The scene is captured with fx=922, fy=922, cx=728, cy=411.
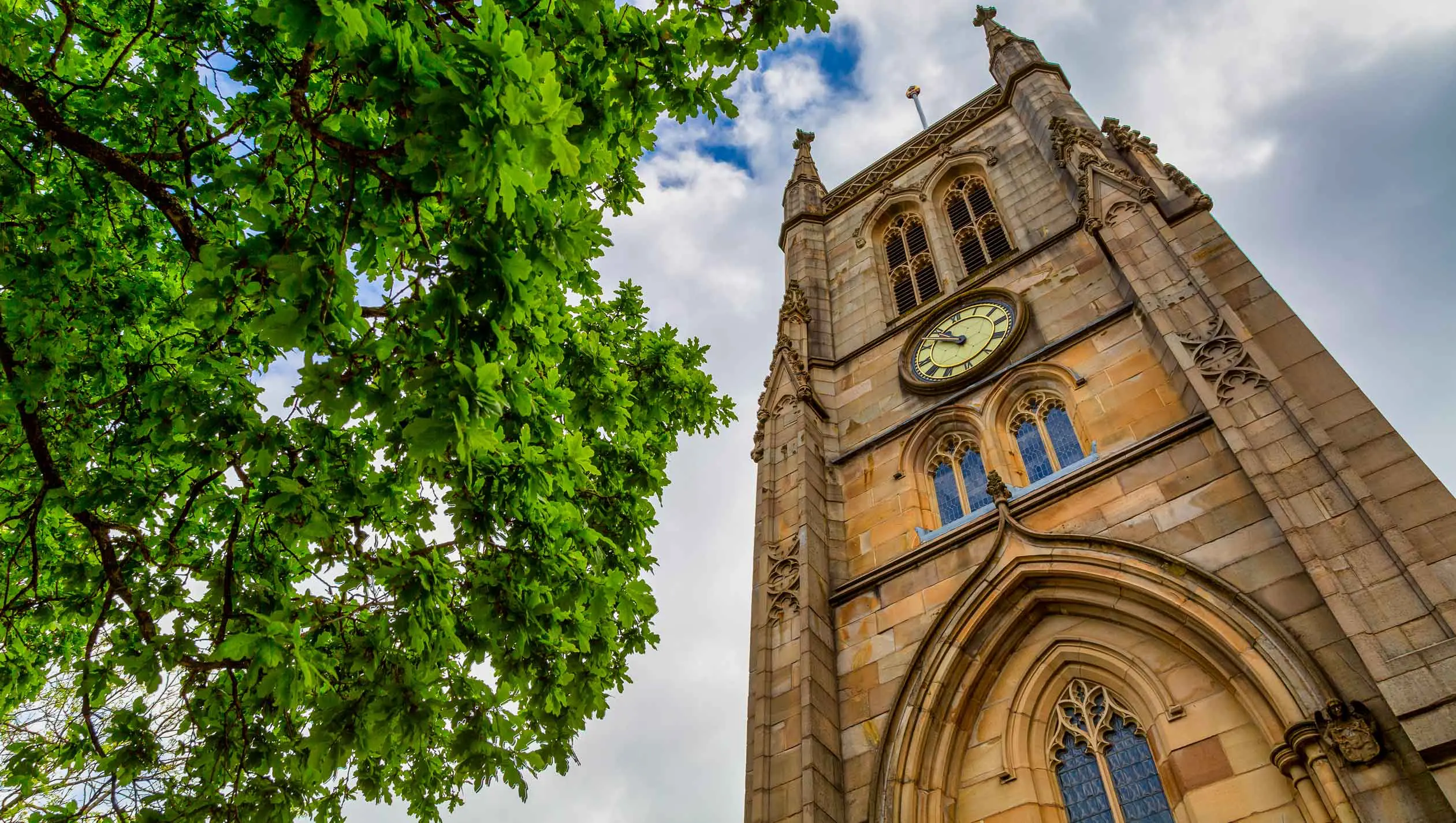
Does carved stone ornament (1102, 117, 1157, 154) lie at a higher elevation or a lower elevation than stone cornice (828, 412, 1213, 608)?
higher

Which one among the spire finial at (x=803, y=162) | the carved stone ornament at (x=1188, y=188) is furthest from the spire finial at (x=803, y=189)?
the carved stone ornament at (x=1188, y=188)

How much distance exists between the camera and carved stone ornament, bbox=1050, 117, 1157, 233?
13.9m

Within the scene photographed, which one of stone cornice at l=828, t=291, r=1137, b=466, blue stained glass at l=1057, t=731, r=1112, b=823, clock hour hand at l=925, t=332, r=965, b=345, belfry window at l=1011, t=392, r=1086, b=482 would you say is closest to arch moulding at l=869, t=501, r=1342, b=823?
blue stained glass at l=1057, t=731, r=1112, b=823

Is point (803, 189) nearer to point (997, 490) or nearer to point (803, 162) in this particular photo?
point (803, 162)

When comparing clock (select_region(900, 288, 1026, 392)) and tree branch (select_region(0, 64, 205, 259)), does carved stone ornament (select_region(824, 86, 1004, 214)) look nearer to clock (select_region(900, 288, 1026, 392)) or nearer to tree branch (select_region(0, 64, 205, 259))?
clock (select_region(900, 288, 1026, 392))

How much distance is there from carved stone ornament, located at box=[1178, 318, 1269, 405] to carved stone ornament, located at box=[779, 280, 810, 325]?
854cm

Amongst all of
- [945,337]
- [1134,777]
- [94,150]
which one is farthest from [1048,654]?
[94,150]

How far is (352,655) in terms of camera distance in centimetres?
571

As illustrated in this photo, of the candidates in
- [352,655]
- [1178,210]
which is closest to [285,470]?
[352,655]

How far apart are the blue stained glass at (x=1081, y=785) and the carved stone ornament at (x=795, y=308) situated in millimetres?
10645

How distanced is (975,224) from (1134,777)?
1301cm

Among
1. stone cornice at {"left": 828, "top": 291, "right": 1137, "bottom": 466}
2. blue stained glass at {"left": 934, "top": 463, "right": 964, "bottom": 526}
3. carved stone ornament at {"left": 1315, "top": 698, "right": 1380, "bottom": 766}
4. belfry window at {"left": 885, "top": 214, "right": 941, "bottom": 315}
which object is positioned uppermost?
belfry window at {"left": 885, "top": 214, "right": 941, "bottom": 315}

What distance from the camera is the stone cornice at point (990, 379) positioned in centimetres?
1324

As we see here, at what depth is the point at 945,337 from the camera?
52.2 ft
